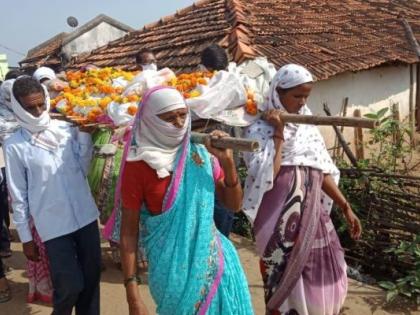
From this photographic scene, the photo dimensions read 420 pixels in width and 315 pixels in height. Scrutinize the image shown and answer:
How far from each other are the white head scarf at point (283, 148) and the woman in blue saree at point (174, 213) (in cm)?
32

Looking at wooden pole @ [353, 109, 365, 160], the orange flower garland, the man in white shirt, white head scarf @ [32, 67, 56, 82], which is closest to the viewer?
the man in white shirt

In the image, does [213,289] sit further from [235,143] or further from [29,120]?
[29,120]

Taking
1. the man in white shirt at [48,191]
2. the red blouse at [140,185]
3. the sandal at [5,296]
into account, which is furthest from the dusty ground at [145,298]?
the red blouse at [140,185]

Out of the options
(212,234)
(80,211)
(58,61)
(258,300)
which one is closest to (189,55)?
(258,300)

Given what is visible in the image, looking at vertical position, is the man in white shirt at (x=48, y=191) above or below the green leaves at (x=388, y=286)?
above

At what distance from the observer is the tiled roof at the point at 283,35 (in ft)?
26.1

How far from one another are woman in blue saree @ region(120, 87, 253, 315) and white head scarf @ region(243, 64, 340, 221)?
0.32 meters

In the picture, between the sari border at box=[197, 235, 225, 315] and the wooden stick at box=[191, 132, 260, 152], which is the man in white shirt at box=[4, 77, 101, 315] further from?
the wooden stick at box=[191, 132, 260, 152]

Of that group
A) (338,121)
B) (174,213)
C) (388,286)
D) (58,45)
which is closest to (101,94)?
(174,213)

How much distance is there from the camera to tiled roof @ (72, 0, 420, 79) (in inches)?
314

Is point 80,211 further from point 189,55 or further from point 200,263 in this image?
point 189,55

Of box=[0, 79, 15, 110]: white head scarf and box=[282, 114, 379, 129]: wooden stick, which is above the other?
box=[0, 79, 15, 110]: white head scarf

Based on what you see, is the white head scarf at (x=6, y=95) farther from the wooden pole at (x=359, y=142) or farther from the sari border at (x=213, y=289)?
the wooden pole at (x=359, y=142)

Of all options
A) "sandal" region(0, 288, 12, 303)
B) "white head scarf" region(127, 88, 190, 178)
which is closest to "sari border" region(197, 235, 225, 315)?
"white head scarf" region(127, 88, 190, 178)
